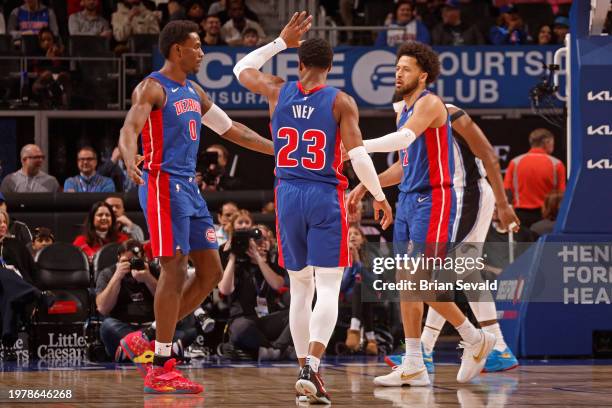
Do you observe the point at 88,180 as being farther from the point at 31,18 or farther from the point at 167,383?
the point at 167,383

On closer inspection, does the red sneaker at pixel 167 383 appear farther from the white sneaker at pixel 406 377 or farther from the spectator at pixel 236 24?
the spectator at pixel 236 24

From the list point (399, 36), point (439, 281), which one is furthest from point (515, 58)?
point (439, 281)

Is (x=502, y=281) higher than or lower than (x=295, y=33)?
lower

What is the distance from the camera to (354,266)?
1095cm

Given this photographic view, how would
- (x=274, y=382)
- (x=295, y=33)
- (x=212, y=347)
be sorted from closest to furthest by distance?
1. (x=295, y=33)
2. (x=274, y=382)
3. (x=212, y=347)

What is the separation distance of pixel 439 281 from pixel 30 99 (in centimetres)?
871

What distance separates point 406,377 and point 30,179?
6.87m

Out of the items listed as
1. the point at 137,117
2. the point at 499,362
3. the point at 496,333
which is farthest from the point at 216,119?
the point at 499,362

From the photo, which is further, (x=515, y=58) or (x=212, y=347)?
(x=515, y=58)

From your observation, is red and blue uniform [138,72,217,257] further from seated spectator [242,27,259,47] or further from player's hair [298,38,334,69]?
seated spectator [242,27,259,47]

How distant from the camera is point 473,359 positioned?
25.7ft

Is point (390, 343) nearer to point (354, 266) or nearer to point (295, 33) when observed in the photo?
point (354, 266)

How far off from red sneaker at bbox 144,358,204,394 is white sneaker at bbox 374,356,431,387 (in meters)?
1.25

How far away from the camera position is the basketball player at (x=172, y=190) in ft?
23.2
